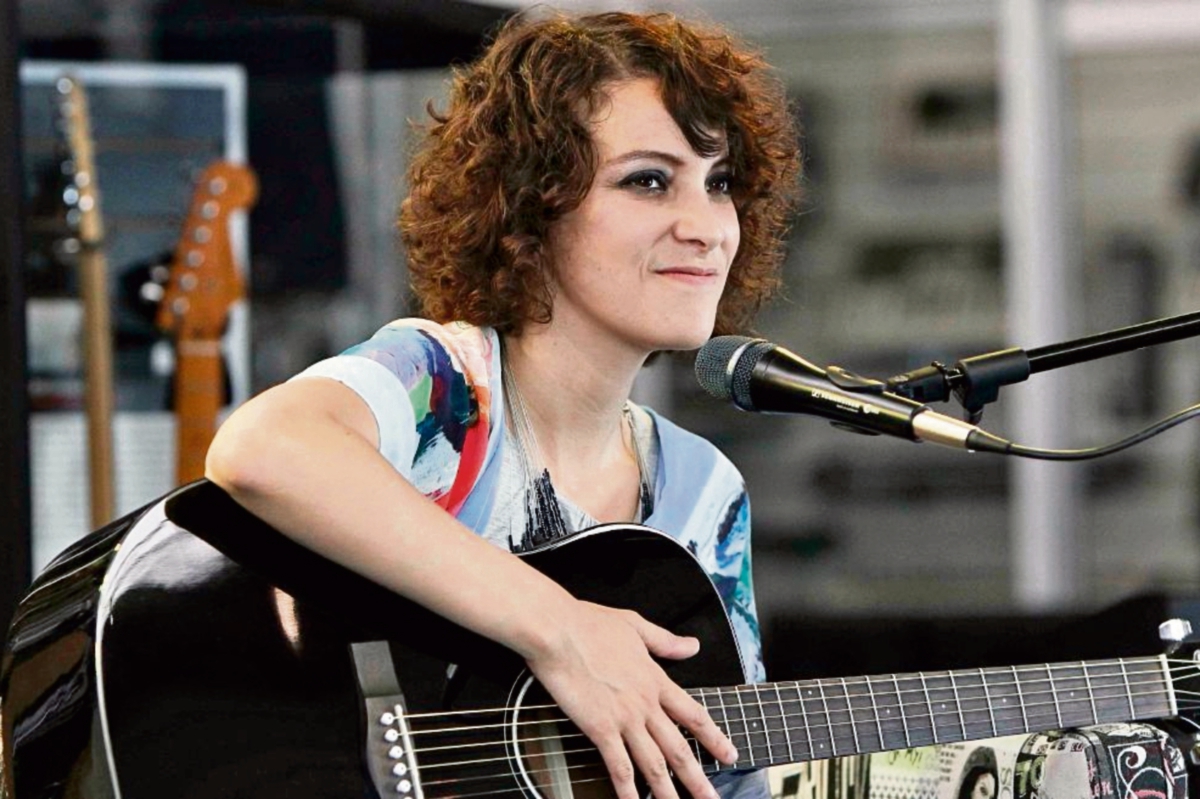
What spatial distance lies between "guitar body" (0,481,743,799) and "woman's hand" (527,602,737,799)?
0.14ft

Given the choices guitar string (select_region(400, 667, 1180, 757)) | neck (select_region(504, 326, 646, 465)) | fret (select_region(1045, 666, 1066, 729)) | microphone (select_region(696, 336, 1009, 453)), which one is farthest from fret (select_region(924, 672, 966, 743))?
neck (select_region(504, 326, 646, 465))

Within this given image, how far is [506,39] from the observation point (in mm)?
1970

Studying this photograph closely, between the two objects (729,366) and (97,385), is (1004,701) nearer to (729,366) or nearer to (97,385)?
(729,366)

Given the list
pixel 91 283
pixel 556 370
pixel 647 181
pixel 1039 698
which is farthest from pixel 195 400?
pixel 1039 698

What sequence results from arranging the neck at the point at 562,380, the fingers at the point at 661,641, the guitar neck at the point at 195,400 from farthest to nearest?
the guitar neck at the point at 195,400 → the neck at the point at 562,380 → the fingers at the point at 661,641

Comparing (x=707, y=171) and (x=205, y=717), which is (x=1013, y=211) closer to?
(x=707, y=171)

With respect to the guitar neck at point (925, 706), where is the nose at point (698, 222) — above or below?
above

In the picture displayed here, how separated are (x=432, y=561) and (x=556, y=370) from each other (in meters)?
0.39

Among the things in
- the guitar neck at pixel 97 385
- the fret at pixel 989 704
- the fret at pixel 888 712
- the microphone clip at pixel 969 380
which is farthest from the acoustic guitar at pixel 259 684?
the guitar neck at pixel 97 385

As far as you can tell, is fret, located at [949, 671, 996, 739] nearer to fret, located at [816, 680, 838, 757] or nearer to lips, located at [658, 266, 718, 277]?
fret, located at [816, 680, 838, 757]

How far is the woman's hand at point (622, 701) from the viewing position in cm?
159

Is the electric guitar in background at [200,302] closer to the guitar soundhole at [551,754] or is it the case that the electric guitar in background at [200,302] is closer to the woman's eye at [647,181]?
the woman's eye at [647,181]

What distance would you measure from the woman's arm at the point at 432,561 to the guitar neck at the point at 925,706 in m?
0.11

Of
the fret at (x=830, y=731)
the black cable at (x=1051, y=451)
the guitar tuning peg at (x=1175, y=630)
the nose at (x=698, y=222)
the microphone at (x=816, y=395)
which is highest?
the nose at (x=698, y=222)
